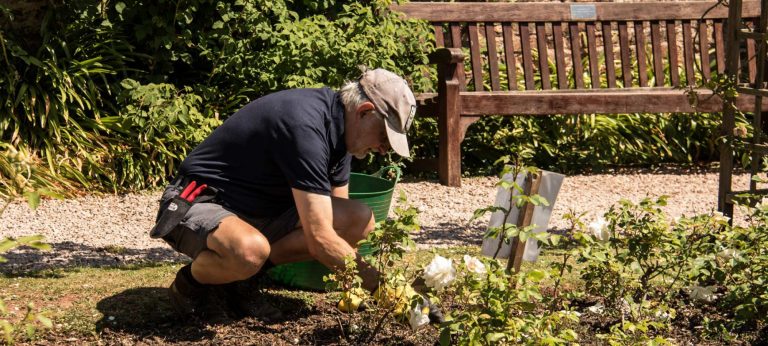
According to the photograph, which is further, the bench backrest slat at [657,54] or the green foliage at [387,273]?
the bench backrest slat at [657,54]

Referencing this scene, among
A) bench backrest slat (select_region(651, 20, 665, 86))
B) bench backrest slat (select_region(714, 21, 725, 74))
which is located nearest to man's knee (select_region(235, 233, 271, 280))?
bench backrest slat (select_region(651, 20, 665, 86))

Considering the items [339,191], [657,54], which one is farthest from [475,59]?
[339,191]

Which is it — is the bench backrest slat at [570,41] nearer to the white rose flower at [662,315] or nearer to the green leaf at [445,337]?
the white rose flower at [662,315]

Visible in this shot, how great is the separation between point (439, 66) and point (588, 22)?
1590 millimetres

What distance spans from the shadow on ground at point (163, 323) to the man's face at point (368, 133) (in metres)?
0.84

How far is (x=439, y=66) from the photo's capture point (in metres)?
7.52

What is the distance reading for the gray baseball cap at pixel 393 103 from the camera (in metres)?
3.76

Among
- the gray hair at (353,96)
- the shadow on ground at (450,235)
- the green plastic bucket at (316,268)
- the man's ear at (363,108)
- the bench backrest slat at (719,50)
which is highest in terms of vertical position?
the gray hair at (353,96)

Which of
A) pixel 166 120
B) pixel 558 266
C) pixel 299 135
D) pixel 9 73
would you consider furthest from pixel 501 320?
pixel 9 73

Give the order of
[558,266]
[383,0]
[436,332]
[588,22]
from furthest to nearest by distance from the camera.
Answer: [588,22]
[383,0]
[436,332]
[558,266]

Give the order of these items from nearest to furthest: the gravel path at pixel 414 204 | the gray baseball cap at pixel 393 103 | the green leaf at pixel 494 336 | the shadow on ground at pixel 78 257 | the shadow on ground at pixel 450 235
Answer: the green leaf at pixel 494 336
the gray baseball cap at pixel 393 103
the shadow on ground at pixel 78 257
the gravel path at pixel 414 204
the shadow on ground at pixel 450 235

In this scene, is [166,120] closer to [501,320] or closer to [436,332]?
[436,332]

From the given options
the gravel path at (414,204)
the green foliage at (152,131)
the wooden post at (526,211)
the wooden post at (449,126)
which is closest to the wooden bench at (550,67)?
the wooden post at (449,126)

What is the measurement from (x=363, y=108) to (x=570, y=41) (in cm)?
488
